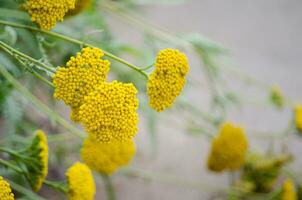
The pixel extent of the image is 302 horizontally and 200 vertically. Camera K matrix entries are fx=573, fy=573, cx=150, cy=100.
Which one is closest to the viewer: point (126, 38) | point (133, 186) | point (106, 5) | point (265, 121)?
point (106, 5)

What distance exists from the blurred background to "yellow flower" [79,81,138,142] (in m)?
0.37

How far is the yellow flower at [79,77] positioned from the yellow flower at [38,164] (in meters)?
0.15

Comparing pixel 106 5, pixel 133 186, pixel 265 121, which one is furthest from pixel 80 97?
pixel 265 121

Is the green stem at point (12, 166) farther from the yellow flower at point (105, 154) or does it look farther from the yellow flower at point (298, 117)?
the yellow flower at point (298, 117)

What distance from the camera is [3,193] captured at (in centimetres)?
54

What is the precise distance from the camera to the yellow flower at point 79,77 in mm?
552

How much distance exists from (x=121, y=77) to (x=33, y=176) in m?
0.62

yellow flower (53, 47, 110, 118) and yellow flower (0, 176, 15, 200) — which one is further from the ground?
yellow flower (53, 47, 110, 118)

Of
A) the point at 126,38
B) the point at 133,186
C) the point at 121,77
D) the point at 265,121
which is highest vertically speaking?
the point at 126,38

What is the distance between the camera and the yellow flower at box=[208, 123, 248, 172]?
1.03 metres

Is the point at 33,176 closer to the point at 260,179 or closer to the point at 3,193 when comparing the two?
the point at 3,193

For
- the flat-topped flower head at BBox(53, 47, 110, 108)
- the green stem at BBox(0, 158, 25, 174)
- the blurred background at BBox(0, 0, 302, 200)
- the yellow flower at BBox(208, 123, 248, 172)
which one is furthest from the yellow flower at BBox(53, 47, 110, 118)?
→ the yellow flower at BBox(208, 123, 248, 172)

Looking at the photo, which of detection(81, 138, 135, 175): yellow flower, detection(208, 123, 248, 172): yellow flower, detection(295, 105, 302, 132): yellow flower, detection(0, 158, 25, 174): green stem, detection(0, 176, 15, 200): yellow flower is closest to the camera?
detection(0, 176, 15, 200): yellow flower

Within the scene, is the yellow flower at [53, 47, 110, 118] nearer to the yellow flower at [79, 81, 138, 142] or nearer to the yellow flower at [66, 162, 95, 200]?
the yellow flower at [79, 81, 138, 142]
